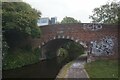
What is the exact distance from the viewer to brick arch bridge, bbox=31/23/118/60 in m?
33.2

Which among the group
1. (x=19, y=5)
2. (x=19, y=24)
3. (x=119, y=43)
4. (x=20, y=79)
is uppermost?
(x=19, y=5)

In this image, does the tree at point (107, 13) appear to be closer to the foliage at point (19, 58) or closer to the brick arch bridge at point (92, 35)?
the brick arch bridge at point (92, 35)

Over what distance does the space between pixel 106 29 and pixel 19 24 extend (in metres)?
10.1

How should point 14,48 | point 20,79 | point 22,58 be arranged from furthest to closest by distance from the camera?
point 14,48 → point 22,58 → point 20,79

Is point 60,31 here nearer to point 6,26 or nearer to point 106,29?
point 106,29

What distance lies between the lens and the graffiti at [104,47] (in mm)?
33219

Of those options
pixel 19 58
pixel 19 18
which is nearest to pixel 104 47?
pixel 19 58

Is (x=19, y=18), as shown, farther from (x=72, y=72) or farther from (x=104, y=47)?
(x=72, y=72)

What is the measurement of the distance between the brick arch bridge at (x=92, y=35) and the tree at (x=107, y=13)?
4299 mm

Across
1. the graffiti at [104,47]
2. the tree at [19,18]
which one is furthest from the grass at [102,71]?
the tree at [19,18]

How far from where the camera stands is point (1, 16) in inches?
1152

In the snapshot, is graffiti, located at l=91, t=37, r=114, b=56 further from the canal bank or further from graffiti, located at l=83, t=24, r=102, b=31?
the canal bank

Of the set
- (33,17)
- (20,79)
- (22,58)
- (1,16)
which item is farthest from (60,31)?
(20,79)

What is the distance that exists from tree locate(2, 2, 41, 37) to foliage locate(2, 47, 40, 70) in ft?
8.85
